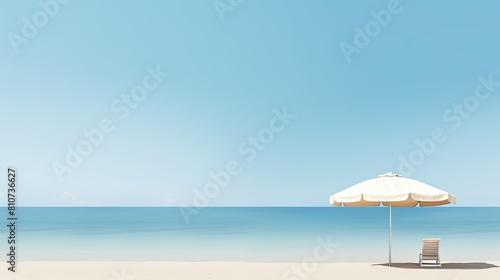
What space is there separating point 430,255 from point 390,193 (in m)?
1.77

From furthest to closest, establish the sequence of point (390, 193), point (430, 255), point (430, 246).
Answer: point (430, 255) → point (430, 246) → point (390, 193)

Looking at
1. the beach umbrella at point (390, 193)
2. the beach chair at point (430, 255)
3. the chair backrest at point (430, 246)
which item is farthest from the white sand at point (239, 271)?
the beach umbrella at point (390, 193)

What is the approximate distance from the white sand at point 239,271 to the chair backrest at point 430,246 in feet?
1.18

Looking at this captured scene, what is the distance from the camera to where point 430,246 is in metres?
10.4

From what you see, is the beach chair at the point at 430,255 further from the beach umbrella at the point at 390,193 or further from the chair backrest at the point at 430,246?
the beach umbrella at the point at 390,193

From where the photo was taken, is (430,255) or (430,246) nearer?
(430,246)

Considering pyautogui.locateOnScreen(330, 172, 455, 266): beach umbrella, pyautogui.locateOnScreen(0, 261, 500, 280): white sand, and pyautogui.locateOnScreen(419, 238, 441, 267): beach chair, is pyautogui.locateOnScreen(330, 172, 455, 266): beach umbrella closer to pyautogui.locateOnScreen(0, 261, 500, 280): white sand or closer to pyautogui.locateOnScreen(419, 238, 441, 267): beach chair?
pyautogui.locateOnScreen(419, 238, 441, 267): beach chair

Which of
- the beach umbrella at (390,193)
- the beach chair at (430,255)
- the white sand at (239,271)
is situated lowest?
the white sand at (239,271)

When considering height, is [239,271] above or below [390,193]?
below

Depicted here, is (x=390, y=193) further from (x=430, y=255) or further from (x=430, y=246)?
(x=430, y=255)

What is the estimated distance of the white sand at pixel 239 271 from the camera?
9.18 metres

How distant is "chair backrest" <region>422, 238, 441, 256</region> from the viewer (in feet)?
34.0

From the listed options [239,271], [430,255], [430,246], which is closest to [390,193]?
[430,246]

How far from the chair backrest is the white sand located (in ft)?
1.18
